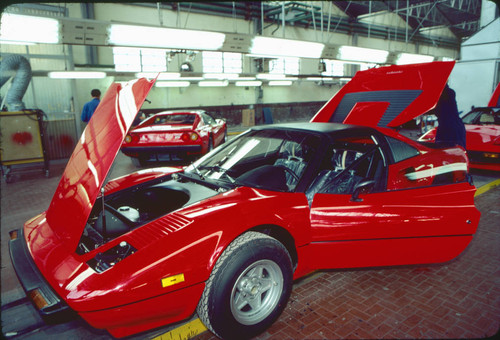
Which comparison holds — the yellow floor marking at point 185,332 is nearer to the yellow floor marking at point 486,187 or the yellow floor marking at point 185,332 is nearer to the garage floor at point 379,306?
the garage floor at point 379,306

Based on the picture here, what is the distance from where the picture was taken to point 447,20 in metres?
21.5

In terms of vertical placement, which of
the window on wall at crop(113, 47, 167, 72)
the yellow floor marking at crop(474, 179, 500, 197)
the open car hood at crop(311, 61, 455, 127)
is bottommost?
the yellow floor marking at crop(474, 179, 500, 197)

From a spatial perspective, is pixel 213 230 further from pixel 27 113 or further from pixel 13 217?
pixel 27 113

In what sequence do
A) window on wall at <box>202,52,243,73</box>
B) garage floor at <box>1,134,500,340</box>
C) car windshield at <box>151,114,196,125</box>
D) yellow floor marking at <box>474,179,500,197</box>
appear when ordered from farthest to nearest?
window on wall at <box>202,52,243,73</box> < car windshield at <box>151,114,196,125</box> < yellow floor marking at <box>474,179,500,197</box> < garage floor at <box>1,134,500,340</box>

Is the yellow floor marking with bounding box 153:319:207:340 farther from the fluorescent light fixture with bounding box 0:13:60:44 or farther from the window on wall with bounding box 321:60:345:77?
the window on wall with bounding box 321:60:345:77

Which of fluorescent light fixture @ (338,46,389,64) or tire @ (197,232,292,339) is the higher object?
fluorescent light fixture @ (338,46,389,64)

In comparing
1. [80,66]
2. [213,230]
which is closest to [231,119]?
[80,66]

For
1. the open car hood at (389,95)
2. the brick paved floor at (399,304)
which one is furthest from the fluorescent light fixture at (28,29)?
the brick paved floor at (399,304)

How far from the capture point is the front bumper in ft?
5.30

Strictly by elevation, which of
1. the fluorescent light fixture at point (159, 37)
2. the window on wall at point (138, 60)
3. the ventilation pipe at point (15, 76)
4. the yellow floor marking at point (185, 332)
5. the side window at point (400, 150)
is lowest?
the yellow floor marking at point (185, 332)

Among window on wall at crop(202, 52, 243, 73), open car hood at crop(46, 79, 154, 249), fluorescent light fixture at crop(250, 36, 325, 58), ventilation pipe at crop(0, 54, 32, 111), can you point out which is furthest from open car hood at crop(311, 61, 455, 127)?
window on wall at crop(202, 52, 243, 73)

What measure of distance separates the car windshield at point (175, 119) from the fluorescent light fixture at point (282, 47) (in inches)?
91.6

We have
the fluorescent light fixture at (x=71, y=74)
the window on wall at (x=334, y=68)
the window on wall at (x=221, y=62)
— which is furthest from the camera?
the window on wall at (x=334, y=68)

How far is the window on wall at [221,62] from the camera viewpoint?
55.4 ft
